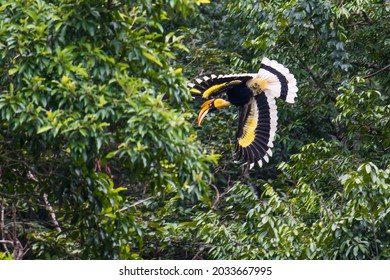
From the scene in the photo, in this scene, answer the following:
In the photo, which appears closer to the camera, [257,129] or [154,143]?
[154,143]

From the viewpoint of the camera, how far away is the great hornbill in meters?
7.97

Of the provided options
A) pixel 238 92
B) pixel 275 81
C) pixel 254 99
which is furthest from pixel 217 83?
pixel 275 81

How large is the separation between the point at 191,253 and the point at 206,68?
6.73 ft

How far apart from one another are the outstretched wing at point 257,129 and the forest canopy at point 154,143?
11.7 inches

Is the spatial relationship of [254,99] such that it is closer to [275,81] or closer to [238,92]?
[238,92]

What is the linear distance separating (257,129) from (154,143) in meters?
2.94

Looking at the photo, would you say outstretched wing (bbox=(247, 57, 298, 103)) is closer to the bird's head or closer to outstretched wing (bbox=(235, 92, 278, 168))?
outstretched wing (bbox=(235, 92, 278, 168))

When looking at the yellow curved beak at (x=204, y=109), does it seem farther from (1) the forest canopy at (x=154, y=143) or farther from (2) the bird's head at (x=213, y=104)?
(1) the forest canopy at (x=154, y=143)

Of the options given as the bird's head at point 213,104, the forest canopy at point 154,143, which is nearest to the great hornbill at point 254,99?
the bird's head at point 213,104

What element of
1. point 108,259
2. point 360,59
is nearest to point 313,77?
point 360,59

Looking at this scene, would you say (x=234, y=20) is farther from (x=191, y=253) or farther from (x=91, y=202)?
(x=91, y=202)

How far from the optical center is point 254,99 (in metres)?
8.16

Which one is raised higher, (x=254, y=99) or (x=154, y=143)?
(x=154, y=143)

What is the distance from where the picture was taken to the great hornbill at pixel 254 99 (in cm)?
797
